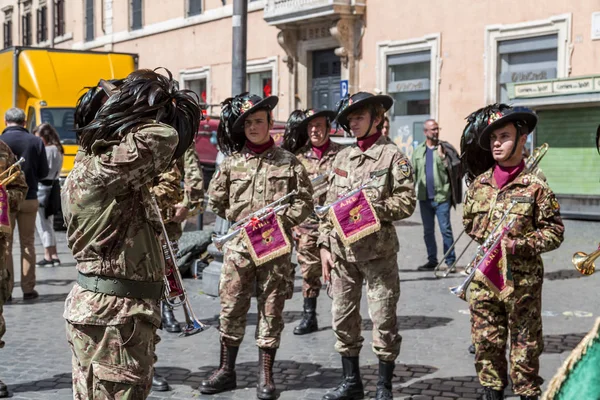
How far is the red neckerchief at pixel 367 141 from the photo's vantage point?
5.82 meters

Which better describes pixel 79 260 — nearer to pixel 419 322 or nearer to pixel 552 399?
pixel 552 399

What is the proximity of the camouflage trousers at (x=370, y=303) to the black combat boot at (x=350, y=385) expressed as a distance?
0.06 meters

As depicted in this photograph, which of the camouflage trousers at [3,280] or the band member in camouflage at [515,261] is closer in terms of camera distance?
the band member in camouflage at [515,261]

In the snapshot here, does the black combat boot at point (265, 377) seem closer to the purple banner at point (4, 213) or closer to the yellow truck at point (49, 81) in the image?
the purple banner at point (4, 213)

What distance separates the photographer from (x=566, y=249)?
505 inches

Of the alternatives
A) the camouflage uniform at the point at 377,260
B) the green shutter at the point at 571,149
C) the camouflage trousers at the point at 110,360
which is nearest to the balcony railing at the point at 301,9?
the green shutter at the point at 571,149

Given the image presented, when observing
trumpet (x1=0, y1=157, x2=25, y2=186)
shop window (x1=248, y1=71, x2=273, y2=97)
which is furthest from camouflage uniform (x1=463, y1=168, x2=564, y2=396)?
shop window (x1=248, y1=71, x2=273, y2=97)

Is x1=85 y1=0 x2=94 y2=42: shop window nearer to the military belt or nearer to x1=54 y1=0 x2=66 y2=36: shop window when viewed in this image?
x1=54 y1=0 x2=66 y2=36: shop window

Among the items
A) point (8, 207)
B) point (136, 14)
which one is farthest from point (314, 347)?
point (136, 14)

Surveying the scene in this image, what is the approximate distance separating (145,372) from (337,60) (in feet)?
72.9

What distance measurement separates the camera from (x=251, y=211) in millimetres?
6047

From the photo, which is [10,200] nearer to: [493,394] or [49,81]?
[493,394]

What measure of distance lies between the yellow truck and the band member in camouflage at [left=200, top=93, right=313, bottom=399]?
1042 centimetres

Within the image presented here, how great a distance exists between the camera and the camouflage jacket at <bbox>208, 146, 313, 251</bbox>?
6027 mm
